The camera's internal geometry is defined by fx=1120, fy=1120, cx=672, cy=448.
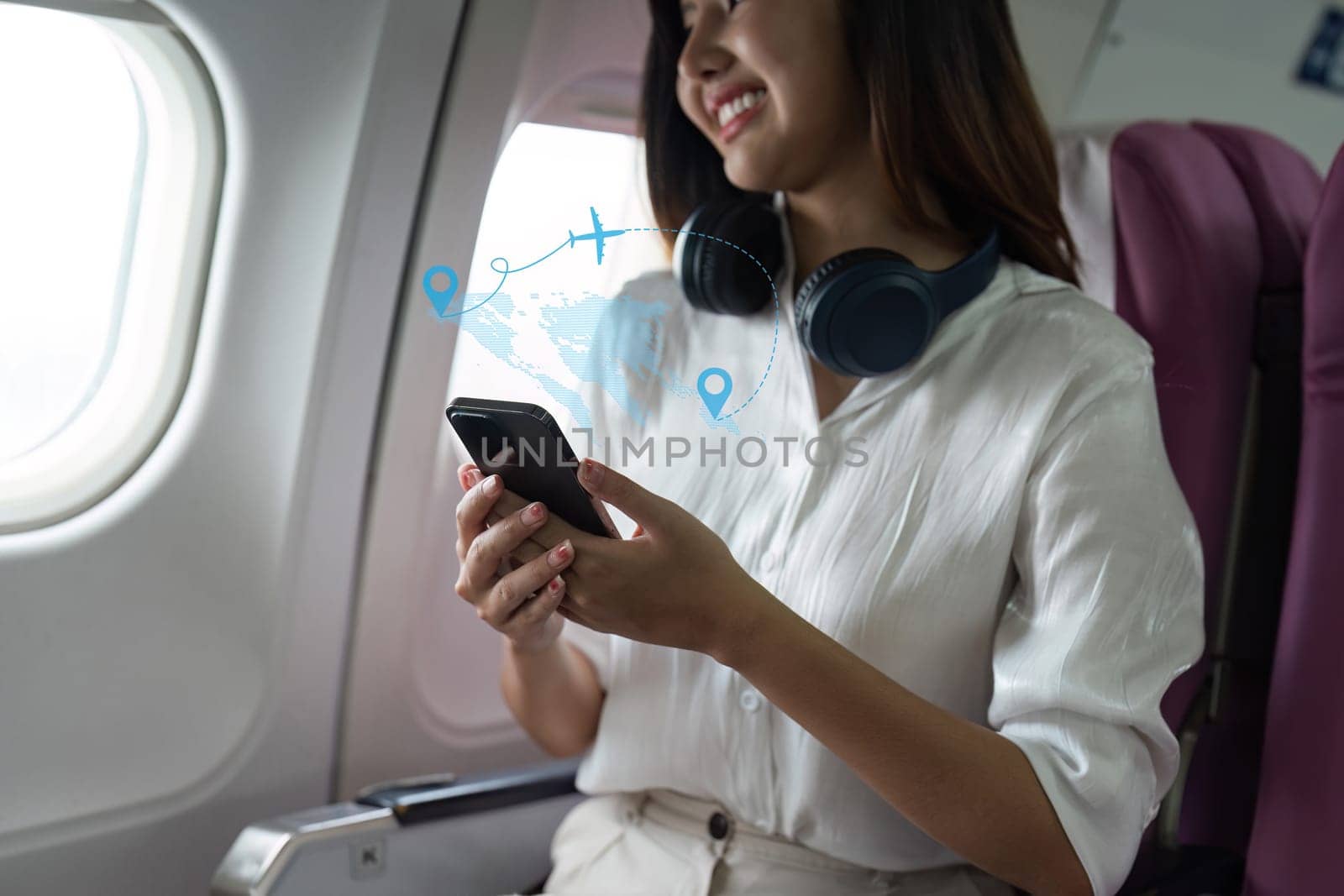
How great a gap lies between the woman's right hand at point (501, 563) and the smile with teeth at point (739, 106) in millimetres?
499

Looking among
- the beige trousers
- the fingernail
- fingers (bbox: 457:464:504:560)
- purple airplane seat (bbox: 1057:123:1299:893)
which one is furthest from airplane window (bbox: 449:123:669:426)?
purple airplane seat (bbox: 1057:123:1299:893)

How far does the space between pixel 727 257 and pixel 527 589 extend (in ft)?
1.37

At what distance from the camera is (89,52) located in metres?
1.25

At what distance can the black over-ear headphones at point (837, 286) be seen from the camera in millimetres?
1111

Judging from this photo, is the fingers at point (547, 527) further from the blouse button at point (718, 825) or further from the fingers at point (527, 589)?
the blouse button at point (718, 825)

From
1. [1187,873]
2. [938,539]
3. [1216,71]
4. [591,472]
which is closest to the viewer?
[591,472]

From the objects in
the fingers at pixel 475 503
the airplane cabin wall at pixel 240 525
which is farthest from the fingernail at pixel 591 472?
the airplane cabin wall at pixel 240 525

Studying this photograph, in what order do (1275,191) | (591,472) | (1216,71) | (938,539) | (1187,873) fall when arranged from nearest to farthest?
(591,472) → (938,539) → (1187,873) → (1275,191) → (1216,71)

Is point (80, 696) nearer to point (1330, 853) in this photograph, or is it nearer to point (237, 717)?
point (237, 717)

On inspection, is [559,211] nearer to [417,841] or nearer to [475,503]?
[475,503]

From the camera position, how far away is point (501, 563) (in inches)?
42.3

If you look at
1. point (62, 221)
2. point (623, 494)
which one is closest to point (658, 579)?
point (623, 494)

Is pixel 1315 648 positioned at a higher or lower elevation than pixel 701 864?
higher

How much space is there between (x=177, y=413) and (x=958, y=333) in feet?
3.17
